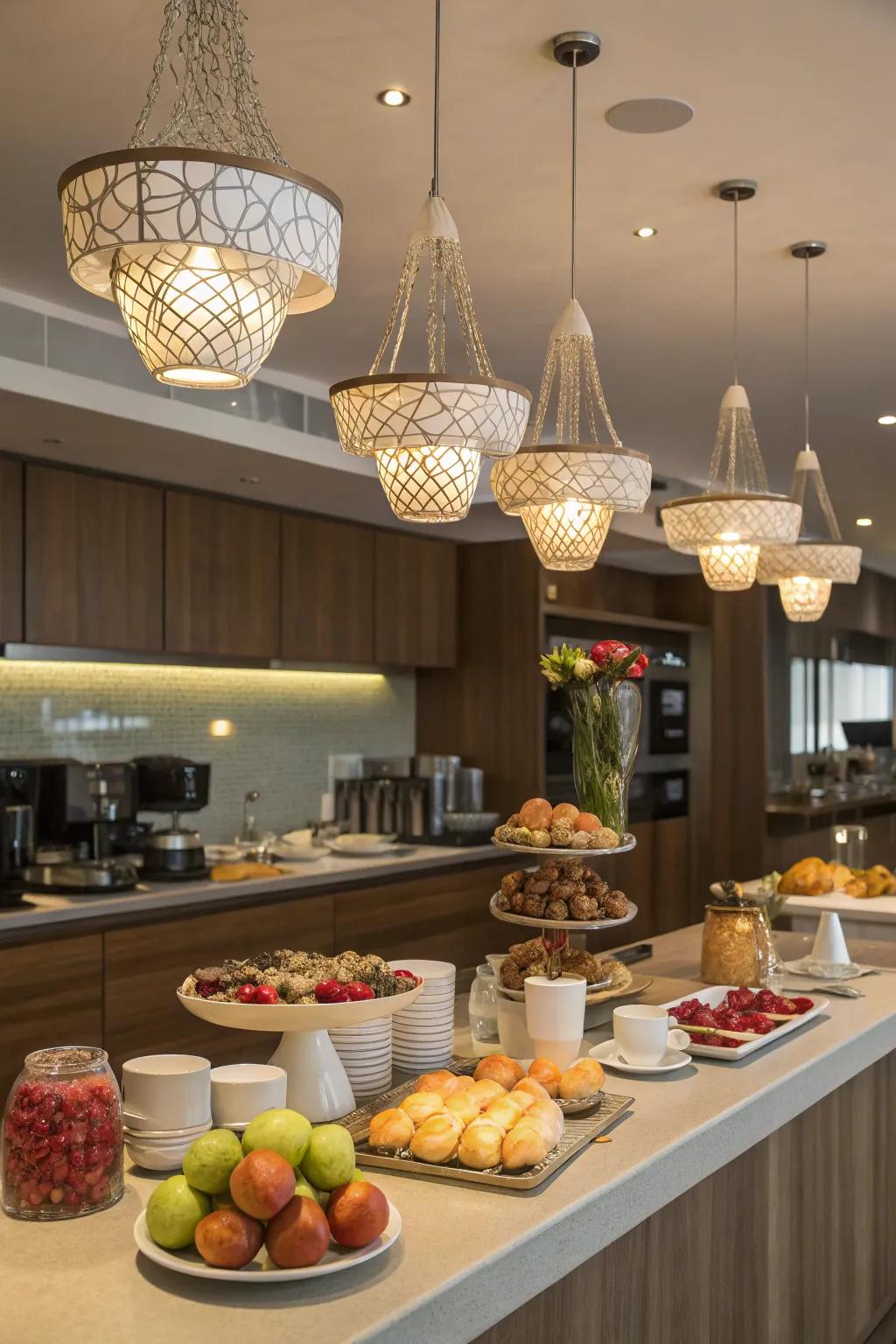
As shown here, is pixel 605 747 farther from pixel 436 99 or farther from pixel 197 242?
pixel 197 242

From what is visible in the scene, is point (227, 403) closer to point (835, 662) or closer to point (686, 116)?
point (686, 116)

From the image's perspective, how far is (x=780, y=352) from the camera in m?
4.39

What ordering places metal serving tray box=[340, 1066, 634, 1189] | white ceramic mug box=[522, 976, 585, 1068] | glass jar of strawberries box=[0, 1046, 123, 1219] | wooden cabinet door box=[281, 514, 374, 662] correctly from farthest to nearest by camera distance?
wooden cabinet door box=[281, 514, 374, 662], white ceramic mug box=[522, 976, 585, 1068], metal serving tray box=[340, 1066, 634, 1189], glass jar of strawberries box=[0, 1046, 123, 1219]

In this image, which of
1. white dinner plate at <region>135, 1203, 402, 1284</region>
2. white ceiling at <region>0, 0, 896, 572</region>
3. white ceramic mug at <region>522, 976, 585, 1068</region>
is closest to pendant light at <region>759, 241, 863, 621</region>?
white ceiling at <region>0, 0, 896, 572</region>

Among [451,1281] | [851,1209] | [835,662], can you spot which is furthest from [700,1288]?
[835,662]

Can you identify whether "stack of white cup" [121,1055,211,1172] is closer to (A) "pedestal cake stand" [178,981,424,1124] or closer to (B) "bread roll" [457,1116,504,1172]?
(A) "pedestal cake stand" [178,981,424,1124]

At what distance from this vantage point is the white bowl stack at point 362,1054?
6.97 ft

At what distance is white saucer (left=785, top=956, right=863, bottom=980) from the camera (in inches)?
123

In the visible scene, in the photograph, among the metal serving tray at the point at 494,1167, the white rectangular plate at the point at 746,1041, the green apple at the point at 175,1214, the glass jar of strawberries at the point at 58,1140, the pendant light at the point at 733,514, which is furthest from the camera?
the pendant light at the point at 733,514

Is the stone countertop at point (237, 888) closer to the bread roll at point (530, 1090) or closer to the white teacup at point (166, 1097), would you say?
the white teacup at point (166, 1097)

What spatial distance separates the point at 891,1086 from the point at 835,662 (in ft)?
21.6

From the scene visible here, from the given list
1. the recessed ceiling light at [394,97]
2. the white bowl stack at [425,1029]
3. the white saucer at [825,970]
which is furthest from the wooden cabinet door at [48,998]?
the recessed ceiling light at [394,97]

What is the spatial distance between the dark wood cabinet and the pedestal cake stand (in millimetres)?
2500

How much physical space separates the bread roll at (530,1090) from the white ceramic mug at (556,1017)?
9.9 inches
